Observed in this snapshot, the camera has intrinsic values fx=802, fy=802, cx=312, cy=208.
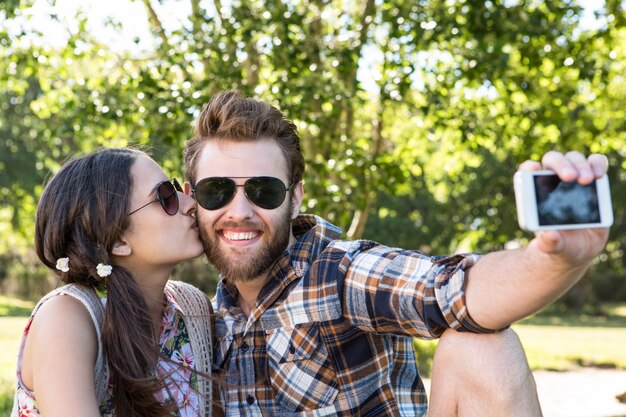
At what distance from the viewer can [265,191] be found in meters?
3.52

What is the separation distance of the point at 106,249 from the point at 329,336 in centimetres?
99

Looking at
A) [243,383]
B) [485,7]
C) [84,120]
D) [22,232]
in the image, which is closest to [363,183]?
[485,7]

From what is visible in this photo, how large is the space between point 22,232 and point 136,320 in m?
22.9

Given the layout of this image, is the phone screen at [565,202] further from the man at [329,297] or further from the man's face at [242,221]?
the man's face at [242,221]

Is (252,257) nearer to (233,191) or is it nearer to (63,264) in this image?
(233,191)

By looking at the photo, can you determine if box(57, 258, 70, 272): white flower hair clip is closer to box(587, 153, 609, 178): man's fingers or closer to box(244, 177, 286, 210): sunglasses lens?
box(244, 177, 286, 210): sunglasses lens

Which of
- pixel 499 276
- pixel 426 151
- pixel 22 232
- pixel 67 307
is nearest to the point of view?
pixel 499 276

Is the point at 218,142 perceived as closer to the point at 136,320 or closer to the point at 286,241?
the point at 286,241

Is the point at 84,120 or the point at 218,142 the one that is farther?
the point at 84,120

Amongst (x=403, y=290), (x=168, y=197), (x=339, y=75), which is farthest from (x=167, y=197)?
(x=339, y=75)

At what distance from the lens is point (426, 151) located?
11531 millimetres

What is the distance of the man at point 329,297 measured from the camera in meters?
2.54

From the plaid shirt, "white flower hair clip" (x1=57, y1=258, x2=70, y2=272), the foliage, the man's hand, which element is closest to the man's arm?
the man's hand

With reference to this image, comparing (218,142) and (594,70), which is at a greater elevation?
(594,70)
